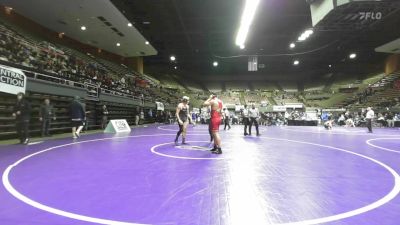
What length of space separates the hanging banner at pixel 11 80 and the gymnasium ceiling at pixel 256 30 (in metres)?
9.85

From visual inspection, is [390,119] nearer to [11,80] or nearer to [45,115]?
[45,115]

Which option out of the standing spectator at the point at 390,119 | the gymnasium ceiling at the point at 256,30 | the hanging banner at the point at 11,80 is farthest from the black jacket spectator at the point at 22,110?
the standing spectator at the point at 390,119

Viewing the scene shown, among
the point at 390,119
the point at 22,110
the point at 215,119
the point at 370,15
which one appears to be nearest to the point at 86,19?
the point at 22,110

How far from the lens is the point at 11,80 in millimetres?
11125

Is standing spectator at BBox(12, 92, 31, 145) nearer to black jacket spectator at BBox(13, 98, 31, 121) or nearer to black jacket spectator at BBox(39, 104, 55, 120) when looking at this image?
black jacket spectator at BBox(13, 98, 31, 121)

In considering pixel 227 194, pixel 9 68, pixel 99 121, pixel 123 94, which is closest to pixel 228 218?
pixel 227 194

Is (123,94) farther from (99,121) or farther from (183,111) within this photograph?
(183,111)

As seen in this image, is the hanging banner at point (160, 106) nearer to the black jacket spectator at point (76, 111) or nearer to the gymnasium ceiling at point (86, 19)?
the gymnasium ceiling at point (86, 19)

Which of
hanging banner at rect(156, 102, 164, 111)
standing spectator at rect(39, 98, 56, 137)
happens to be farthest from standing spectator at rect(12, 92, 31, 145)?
hanging banner at rect(156, 102, 164, 111)

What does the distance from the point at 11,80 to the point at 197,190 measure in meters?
9.79

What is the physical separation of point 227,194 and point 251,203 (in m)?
0.53

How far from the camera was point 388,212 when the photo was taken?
12.3 ft

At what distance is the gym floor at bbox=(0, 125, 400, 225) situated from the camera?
3.54 meters

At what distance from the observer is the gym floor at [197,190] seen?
3.54m
